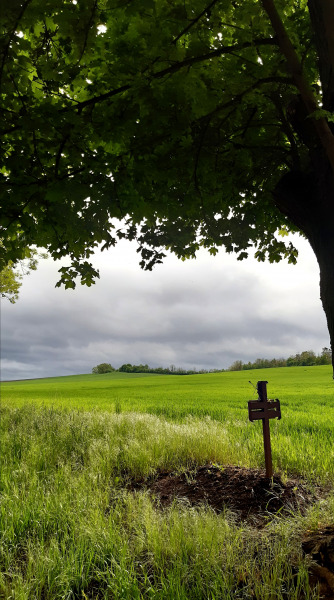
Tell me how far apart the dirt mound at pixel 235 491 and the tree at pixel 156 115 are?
8.64ft

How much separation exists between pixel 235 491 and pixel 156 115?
16.2ft

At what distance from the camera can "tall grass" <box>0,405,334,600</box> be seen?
11.0 feet

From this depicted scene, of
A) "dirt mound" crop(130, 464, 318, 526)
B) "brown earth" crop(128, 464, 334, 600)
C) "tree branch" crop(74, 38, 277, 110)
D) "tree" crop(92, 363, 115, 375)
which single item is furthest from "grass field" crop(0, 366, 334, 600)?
"tree" crop(92, 363, 115, 375)

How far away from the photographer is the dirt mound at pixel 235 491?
16.4ft

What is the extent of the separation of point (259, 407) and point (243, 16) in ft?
17.0

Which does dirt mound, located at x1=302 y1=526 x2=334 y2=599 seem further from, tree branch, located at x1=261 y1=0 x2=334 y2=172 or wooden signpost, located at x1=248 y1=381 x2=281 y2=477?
tree branch, located at x1=261 y1=0 x2=334 y2=172

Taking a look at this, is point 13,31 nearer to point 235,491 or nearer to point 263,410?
point 263,410

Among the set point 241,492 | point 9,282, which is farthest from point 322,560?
point 9,282

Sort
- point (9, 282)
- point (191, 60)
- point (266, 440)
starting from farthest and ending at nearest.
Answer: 1. point (9, 282)
2. point (266, 440)
3. point (191, 60)

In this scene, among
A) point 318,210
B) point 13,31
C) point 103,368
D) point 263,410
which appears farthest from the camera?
point 103,368

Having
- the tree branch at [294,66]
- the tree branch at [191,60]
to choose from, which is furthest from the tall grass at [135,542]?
the tree branch at [191,60]

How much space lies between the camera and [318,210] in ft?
Answer: 15.8

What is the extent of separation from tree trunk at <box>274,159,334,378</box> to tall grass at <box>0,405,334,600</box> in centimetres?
222

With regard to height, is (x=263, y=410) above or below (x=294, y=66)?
below
